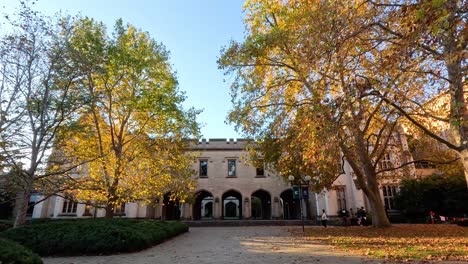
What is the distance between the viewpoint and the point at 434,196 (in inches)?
1038

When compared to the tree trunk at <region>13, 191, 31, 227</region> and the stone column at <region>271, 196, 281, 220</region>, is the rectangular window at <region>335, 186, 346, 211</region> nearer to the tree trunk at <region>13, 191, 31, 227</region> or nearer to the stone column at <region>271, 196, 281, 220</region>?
the stone column at <region>271, 196, 281, 220</region>

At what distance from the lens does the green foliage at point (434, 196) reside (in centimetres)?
2514

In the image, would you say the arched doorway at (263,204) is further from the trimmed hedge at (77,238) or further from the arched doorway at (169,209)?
the trimmed hedge at (77,238)

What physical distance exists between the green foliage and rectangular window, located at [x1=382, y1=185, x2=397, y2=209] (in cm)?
221

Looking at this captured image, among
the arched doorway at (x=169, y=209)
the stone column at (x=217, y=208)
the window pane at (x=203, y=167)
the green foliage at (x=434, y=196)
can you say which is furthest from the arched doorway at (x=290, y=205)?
the arched doorway at (x=169, y=209)

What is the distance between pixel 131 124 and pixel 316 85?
15.2 m

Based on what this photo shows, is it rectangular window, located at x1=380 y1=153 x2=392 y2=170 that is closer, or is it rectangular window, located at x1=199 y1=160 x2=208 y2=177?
rectangular window, located at x1=380 y1=153 x2=392 y2=170

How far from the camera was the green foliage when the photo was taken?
2514 cm

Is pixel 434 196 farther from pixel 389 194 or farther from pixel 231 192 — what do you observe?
pixel 231 192

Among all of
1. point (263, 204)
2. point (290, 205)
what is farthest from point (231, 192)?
point (290, 205)

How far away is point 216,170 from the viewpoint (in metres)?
33.7

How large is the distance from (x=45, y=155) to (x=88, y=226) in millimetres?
3793

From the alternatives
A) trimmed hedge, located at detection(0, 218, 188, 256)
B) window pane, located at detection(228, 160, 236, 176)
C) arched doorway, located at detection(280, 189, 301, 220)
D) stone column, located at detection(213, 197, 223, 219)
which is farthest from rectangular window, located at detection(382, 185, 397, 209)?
trimmed hedge, located at detection(0, 218, 188, 256)

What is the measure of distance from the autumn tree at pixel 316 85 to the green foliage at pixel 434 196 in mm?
8060
